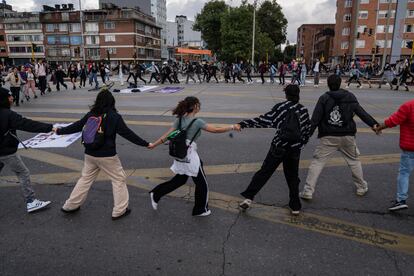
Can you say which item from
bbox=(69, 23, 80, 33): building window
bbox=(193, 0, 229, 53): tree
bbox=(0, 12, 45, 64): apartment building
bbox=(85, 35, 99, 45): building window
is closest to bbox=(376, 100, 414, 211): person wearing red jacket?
bbox=(193, 0, 229, 53): tree

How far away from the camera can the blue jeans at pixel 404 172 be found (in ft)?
13.5

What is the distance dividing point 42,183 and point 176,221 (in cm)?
253

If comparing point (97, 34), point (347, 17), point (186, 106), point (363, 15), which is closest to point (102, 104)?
point (186, 106)

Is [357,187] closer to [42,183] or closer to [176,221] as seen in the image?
[176,221]

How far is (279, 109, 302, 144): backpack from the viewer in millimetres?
3936

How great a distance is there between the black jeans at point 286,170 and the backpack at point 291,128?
0.47 ft

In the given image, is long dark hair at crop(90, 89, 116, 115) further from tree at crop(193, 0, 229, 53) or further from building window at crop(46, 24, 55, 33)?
building window at crop(46, 24, 55, 33)

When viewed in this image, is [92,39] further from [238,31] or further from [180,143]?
[180,143]

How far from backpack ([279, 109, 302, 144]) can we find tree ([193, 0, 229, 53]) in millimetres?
59267

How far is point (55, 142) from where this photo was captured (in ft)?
25.8

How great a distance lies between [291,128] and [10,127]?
330cm

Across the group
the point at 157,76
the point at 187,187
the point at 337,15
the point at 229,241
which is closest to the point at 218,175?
the point at 187,187

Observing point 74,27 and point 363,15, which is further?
point 74,27

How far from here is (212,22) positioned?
2434 inches
